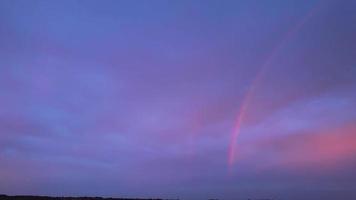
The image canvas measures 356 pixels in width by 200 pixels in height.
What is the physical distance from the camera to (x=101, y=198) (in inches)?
2840

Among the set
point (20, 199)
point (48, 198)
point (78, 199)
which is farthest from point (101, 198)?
point (20, 199)

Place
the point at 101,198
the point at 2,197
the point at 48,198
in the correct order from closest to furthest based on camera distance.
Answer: the point at 2,197, the point at 48,198, the point at 101,198

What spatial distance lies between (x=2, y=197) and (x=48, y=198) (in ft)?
25.5

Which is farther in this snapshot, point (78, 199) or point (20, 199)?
point (78, 199)

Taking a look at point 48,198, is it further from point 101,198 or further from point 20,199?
point 101,198

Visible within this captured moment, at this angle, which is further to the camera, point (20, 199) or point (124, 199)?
point (124, 199)

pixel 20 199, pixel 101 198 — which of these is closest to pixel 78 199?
Result: pixel 101 198

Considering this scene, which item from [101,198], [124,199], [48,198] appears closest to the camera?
[48,198]

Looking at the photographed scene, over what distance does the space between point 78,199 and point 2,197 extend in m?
12.6

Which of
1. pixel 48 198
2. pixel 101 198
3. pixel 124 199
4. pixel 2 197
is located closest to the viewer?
pixel 2 197

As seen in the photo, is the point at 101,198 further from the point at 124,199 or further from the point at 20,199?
the point at 20,199

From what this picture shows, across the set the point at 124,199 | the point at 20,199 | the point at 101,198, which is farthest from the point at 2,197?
the point at 124,199

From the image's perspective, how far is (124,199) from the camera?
77688 mm

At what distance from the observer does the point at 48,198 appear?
65.7 meters
